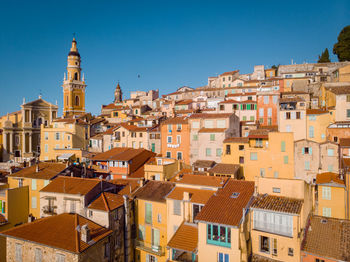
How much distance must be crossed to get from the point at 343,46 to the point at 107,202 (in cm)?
6985

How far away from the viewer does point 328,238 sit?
20.8 meters

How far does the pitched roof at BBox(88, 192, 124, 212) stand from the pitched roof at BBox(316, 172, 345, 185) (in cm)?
2080

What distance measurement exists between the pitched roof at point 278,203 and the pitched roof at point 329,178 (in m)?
8.04

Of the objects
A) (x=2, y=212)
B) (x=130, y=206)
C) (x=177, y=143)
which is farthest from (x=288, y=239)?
(x=2, y=212)

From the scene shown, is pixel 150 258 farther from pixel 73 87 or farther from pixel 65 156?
pixel 73 87

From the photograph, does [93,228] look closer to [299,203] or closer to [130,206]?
[130,206]

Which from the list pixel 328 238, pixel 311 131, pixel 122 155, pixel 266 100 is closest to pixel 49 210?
pixel 122 155

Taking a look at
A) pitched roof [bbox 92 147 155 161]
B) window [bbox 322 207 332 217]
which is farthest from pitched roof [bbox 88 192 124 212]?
window [bbox 322 207 332 217]

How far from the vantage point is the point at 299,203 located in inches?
812

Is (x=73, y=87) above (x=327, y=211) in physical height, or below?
above

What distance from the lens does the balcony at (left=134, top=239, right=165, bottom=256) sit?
84.5 feet

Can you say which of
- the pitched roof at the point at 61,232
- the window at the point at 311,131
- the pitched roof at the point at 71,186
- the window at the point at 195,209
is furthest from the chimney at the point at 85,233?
the window at the point at 311,131

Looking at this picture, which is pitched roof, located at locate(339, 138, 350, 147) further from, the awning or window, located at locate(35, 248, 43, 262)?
the awning

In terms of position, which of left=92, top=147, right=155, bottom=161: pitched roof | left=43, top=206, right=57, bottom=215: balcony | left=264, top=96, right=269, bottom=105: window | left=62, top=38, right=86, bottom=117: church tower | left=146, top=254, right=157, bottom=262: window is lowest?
left=146, top=254, right=157, bottom=262: window
